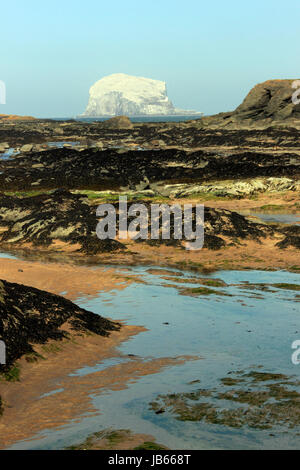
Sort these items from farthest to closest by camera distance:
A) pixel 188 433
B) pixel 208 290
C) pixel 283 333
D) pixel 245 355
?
1. pixel 208 290
2. pixel 283 333
3. pixel 245 355
4. pixel 188 433

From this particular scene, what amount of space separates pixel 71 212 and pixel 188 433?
21.9 m

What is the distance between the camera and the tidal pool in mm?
7309

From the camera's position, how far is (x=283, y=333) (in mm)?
12727

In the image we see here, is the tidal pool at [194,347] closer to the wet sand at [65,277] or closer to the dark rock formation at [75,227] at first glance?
the wet sand at [65,277]
